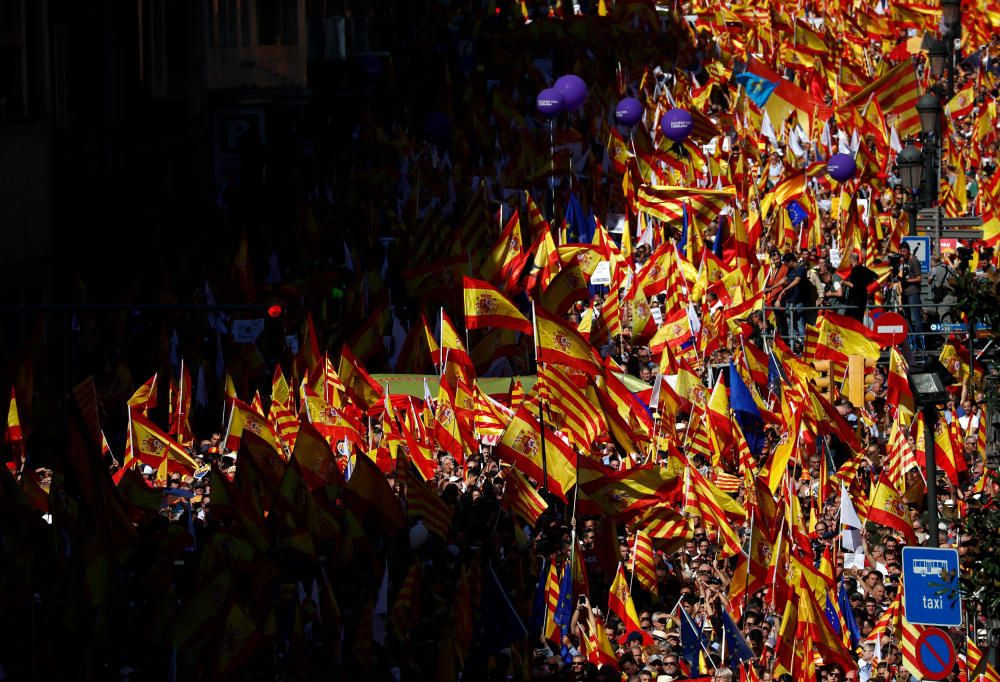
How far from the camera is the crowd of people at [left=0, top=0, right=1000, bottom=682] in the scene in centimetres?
2162

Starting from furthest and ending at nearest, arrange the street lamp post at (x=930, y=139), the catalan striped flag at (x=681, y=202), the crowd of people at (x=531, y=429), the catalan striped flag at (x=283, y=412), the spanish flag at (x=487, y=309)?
the catalan striped flag at (x=681, y=202), the street lamp post at (x=930, y=139), the spanish flag at (x=487, y=309), the catalan striped flag at (x=283, y=412), the crowd of people at (x=531, y=429)

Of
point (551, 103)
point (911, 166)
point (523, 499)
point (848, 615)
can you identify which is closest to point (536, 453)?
point (523, 499)

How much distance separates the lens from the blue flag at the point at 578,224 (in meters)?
37.2

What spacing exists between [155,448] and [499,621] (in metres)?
6.32

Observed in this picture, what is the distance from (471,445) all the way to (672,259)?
260 inches

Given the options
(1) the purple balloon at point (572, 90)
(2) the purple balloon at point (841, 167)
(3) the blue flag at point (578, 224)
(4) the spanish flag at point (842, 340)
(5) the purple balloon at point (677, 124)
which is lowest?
(4) the spanish flag at point (842, 340)

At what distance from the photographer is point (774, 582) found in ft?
73.3

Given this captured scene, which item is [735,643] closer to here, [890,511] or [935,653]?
[935,653]

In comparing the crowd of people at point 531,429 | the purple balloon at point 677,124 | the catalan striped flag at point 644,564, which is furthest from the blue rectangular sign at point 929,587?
the purple balloon at point 677,124

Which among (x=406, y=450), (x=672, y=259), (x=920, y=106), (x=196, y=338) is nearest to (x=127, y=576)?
(x=406, y=450)

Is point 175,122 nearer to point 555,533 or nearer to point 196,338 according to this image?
point 196,338

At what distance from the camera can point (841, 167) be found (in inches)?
1511

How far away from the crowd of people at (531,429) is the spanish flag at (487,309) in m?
0.04

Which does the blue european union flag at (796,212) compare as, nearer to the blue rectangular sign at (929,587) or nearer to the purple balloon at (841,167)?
the purple balloon at (841,167)
